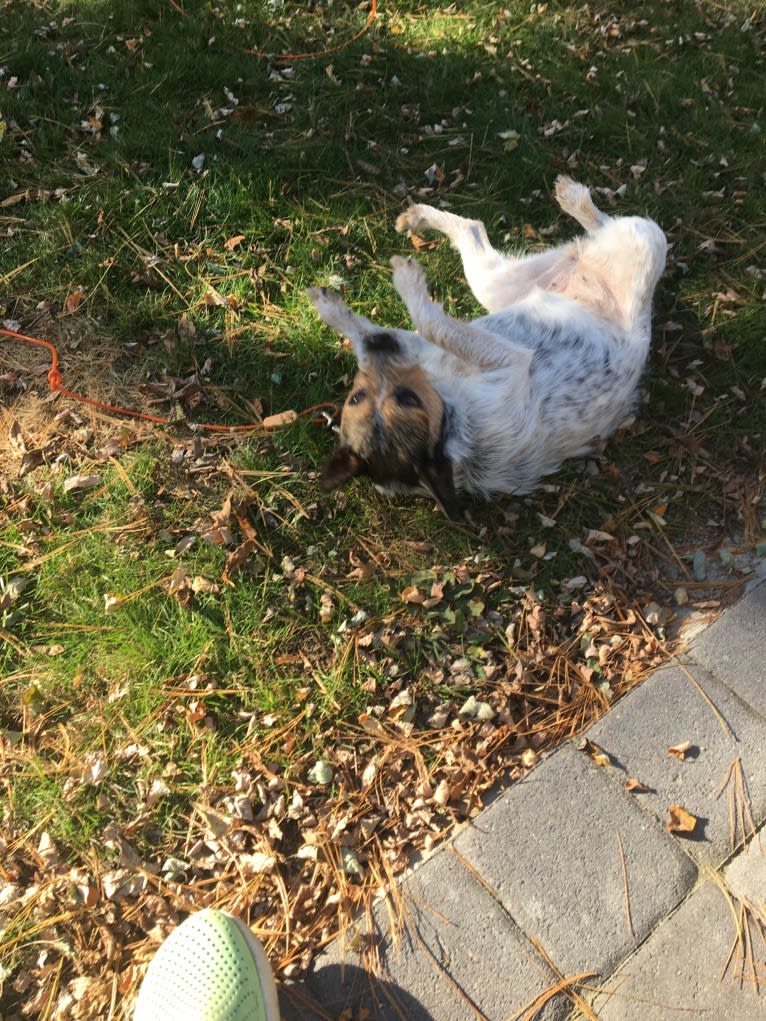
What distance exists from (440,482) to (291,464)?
0.98 metres

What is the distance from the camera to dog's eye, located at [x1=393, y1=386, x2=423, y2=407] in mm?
3246

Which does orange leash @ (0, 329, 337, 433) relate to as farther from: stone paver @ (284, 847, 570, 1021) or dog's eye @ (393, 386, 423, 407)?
stone paver @ (284, 847, 570, 1021)

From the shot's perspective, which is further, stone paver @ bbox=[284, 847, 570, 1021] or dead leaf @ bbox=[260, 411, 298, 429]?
dead leaf @ bbox=[260, 411, 298, 429]

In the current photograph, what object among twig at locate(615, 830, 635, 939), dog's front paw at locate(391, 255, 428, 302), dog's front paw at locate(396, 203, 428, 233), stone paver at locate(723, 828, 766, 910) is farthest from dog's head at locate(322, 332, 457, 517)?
stone paver at locate(723, 828, 766, 910)

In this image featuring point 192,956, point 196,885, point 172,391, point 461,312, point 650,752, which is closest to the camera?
point 192,956

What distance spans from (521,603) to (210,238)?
2.97m

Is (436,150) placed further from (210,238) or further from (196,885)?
(196,885)

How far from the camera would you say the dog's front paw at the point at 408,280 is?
354cm

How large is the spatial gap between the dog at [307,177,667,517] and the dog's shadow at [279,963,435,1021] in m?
1.92

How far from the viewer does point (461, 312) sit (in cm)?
424

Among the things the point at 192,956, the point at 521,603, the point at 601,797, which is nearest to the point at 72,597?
the point at 192,956

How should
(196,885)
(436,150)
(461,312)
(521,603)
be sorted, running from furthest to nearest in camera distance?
(436,150), (461,312), (521,603), (196,885)

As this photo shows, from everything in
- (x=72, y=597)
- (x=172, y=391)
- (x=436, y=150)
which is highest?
(x=436, y=150)

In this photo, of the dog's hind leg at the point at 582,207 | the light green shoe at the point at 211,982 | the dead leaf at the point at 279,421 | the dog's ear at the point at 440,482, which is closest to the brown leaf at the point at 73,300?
the dead leaf at the point at 279,421
